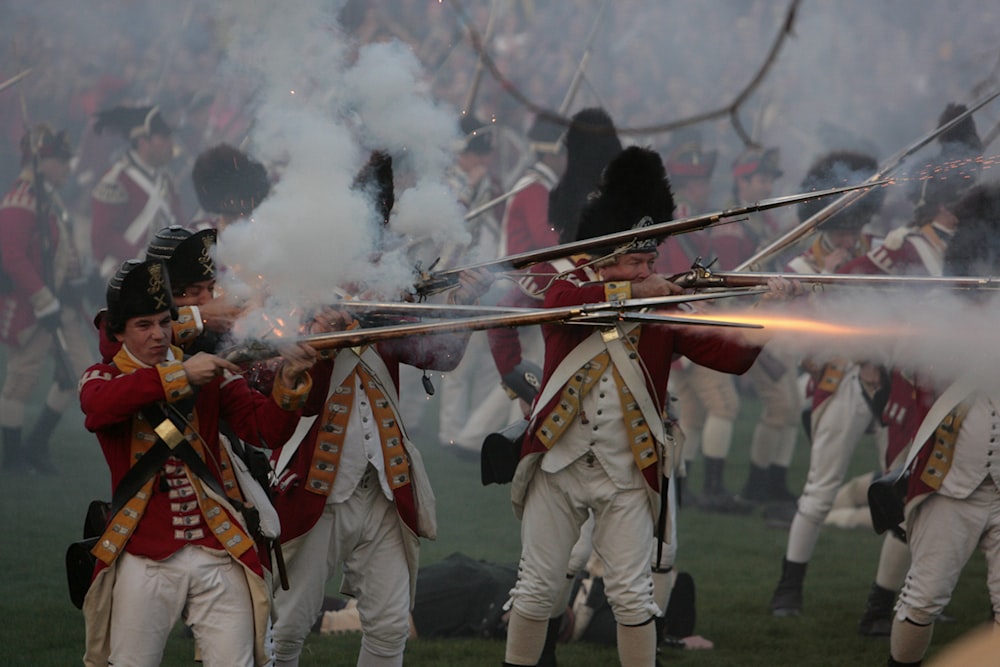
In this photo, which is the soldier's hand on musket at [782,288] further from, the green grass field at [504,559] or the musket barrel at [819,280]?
the green grass field at [504,559]

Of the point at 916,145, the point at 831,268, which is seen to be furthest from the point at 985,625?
the point at 916,145

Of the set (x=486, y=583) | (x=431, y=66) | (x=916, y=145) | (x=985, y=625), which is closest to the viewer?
(x=916, y=145)

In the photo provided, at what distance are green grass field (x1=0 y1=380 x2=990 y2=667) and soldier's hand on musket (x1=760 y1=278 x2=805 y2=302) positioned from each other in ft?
7.71

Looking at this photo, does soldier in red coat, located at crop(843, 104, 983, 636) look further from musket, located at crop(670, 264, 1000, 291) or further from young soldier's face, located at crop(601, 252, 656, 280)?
young soldier's face, located at crop(601, 252, 656, 280)

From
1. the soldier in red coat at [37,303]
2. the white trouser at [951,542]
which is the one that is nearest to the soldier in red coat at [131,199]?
the soldier in red coat at [37,303]

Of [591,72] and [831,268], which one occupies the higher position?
[591,72]

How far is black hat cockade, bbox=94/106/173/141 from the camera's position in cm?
1226

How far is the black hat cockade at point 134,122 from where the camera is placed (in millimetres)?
12258

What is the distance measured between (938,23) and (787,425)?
7.62m

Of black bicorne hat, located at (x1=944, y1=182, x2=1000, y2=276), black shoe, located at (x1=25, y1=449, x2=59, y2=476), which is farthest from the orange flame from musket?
black shoe, located at (x1=25, y1=449, x2=59, y2=476)

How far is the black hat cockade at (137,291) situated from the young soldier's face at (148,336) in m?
0.02

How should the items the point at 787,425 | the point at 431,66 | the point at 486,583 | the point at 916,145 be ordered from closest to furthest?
the point at 916,145
the point at 486,583
the point at 787,425
the point at 431,66

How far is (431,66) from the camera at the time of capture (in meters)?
14.7

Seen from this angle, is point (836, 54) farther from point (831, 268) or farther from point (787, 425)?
point (831, 268)
